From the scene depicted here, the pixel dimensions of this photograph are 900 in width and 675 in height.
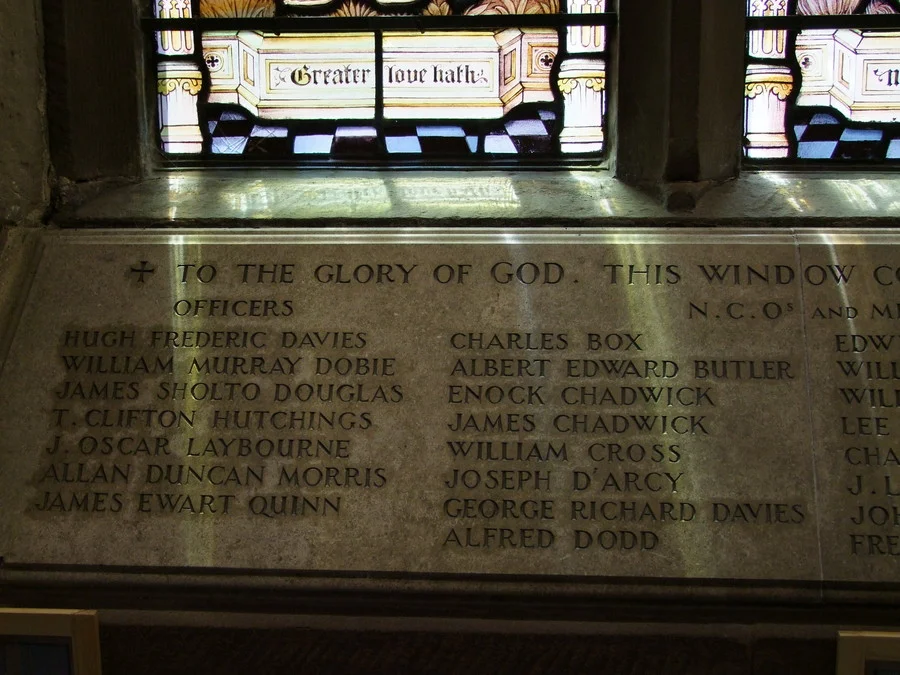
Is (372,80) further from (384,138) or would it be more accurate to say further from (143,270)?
(143,270)

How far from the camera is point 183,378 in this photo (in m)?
2.30

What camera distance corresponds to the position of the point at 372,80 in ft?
9.76

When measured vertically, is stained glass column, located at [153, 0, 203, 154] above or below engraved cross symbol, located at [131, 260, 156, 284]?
above

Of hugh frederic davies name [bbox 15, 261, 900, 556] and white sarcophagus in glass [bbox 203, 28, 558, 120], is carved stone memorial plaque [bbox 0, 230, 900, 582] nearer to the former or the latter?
hugh frederic davies name [bbox 15, 261, 900, 556]

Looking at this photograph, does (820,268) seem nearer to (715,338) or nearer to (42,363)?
(715,338)

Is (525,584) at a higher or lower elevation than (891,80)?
lower

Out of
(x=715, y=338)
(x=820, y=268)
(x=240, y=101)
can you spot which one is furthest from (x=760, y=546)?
(x=240, y=101)

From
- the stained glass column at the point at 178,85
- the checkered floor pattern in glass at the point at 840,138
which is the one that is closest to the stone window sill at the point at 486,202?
the checkered floor pattern in glass at the point at 840,138

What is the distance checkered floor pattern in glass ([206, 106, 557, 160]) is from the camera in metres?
2.93

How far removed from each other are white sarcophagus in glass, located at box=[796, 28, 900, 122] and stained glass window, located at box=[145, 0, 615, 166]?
74 cm

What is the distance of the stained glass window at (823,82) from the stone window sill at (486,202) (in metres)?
0.15

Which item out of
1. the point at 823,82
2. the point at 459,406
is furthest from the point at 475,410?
the point at 823,82

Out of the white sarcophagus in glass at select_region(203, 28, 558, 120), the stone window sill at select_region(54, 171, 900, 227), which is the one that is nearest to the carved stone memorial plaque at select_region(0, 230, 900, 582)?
the stone window sill at select_region(54, 171, 900, 227)

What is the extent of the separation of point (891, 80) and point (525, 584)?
84.9 inches
